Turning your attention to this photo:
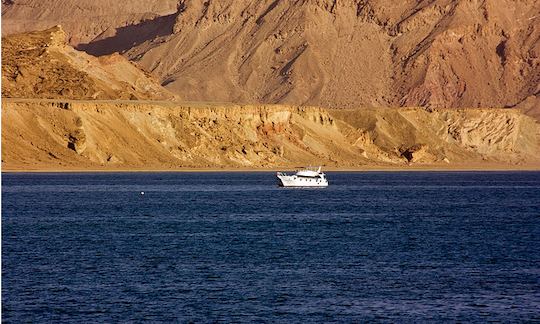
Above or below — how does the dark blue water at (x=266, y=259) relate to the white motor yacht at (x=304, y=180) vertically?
above

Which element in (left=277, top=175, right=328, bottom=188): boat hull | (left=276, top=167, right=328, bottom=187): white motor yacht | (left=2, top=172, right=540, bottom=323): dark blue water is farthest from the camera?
(left=276, top=167, right=328, bottom=187): white motor yacht

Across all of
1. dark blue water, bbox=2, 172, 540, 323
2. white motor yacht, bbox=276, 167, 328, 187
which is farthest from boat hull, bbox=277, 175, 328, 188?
dark blue water, bbox=2, 172, 540, 323

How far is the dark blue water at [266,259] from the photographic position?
4656 cm

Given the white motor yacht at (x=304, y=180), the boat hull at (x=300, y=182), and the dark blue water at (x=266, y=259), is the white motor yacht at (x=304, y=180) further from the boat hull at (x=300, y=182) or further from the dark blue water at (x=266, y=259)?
the dark blue water at (x=266, y=259)

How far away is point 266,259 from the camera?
63.2m

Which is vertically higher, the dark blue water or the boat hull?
the dark blue water

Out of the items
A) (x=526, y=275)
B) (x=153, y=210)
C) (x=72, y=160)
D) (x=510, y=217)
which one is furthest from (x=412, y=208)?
(x=72, y=160)

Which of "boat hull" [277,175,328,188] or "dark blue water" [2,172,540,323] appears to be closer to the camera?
"dark blue water" [2,172,540,323]

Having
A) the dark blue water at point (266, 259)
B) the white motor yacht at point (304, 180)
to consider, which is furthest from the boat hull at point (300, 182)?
the dark blue water at point (266, 259)

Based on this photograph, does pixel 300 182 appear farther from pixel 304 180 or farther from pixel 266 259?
pixel 266 259

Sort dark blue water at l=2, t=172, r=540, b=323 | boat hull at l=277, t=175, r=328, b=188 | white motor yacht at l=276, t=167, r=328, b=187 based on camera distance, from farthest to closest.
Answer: white motor yacht at l=276, t=167, r=328, b=187
boat hull at l=277, t=175, r=328, b=188
dark blue water at l=2, t=172, r=540, b=323

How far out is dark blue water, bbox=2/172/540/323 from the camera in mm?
46562

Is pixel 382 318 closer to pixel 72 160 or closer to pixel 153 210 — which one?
pixel 153 210

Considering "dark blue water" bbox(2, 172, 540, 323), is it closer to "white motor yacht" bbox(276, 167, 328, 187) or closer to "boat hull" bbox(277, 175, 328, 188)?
"boat hull" bbox(277, 175, 328, 188)
